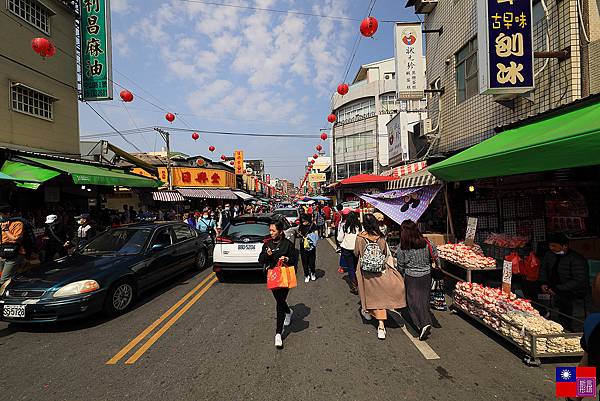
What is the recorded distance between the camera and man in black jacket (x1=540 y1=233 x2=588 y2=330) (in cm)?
402

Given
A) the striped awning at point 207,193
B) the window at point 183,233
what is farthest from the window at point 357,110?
the window at point 183,233

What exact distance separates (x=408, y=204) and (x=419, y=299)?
13.0 ft

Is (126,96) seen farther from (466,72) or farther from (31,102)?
(466,72)

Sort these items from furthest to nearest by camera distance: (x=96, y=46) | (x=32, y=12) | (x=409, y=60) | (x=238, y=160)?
(x=238, y=160) < (x=96, y=46) < (x=409, y=60) < (x=32, y=12)

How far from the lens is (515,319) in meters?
3.91

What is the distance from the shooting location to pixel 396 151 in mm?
19562

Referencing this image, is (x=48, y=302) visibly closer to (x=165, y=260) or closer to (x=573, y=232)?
(x=165, y=260)

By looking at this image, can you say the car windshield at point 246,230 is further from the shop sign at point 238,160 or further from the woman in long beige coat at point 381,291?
the shop sign at point 238,160

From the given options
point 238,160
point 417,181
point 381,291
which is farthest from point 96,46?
point 238,160

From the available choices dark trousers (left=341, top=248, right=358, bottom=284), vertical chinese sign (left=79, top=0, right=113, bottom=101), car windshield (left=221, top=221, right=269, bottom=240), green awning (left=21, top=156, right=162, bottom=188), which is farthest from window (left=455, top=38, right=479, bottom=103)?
vertical chinese sign (left=79, top=0, right=113, bottom=101)

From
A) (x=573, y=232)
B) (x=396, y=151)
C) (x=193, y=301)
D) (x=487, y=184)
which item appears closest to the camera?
(x=573, y=232)

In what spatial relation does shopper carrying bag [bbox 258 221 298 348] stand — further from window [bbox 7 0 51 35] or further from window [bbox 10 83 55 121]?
window [bbox 7 0 51 35]

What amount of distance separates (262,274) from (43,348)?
4.56 metres

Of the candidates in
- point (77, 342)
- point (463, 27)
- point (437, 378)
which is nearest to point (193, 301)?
point (77, 342)
